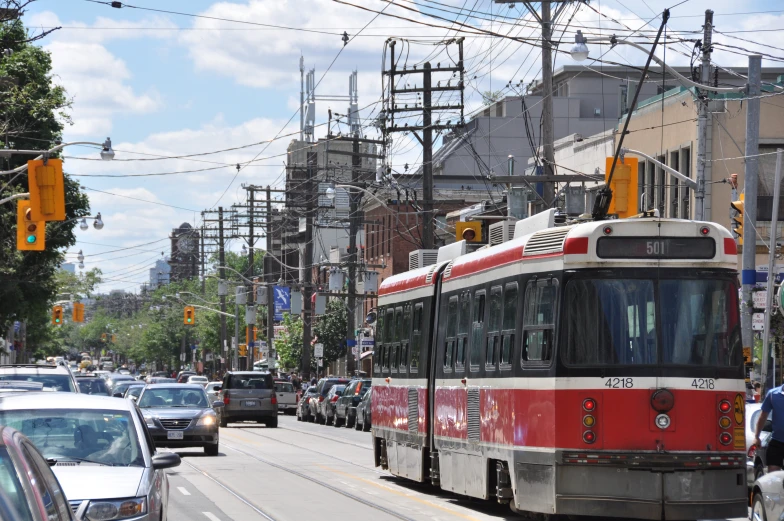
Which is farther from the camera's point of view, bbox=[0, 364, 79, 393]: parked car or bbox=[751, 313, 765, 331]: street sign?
bbox=[751, 313, 765, 331]: street sign

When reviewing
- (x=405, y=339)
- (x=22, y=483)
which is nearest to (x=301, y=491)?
(x=405, y=339)

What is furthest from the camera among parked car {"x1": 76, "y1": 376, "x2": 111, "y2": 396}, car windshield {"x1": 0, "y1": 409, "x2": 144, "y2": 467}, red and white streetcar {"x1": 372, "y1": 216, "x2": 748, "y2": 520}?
parked car {"x1": 76, "y1": 376, "x2": 111, "y2": 396}

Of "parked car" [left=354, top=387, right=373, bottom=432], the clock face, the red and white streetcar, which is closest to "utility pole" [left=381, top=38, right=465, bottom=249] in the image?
"parked car" [left=354, top=387, right=373, bottom=432]

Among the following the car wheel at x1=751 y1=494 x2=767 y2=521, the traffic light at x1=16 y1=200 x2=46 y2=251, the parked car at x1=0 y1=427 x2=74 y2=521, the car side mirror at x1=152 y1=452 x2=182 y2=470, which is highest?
the traffic light at x1=16 y1=200 x2=46 y2=251

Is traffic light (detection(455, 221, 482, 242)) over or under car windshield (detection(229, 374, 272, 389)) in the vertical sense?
over

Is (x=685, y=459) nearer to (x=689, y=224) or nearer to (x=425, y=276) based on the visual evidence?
(x=689, y=224)

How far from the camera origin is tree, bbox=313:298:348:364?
3206 inches

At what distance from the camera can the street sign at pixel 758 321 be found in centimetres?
2764

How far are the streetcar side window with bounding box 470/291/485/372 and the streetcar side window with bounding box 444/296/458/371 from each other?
97 cm

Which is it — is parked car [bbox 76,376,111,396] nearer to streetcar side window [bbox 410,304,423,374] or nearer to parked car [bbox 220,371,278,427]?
parked car [bbox 220,371,278,427]

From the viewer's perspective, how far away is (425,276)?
64.6 feet

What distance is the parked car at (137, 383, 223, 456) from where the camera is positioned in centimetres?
2812

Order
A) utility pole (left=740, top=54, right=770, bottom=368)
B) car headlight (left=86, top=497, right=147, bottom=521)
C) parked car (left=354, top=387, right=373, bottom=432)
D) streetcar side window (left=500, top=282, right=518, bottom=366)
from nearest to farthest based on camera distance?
car headlight (left=86, top=497, right=147, bottom=521) < streetcar side window (left=500, top=282, right=518, bottom=366) < utility pole (left=740, top=54, right=770, bottom=368) < parked car (left=354, top=387, right=373, bottom=432)

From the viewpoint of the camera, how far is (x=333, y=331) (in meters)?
81.8
